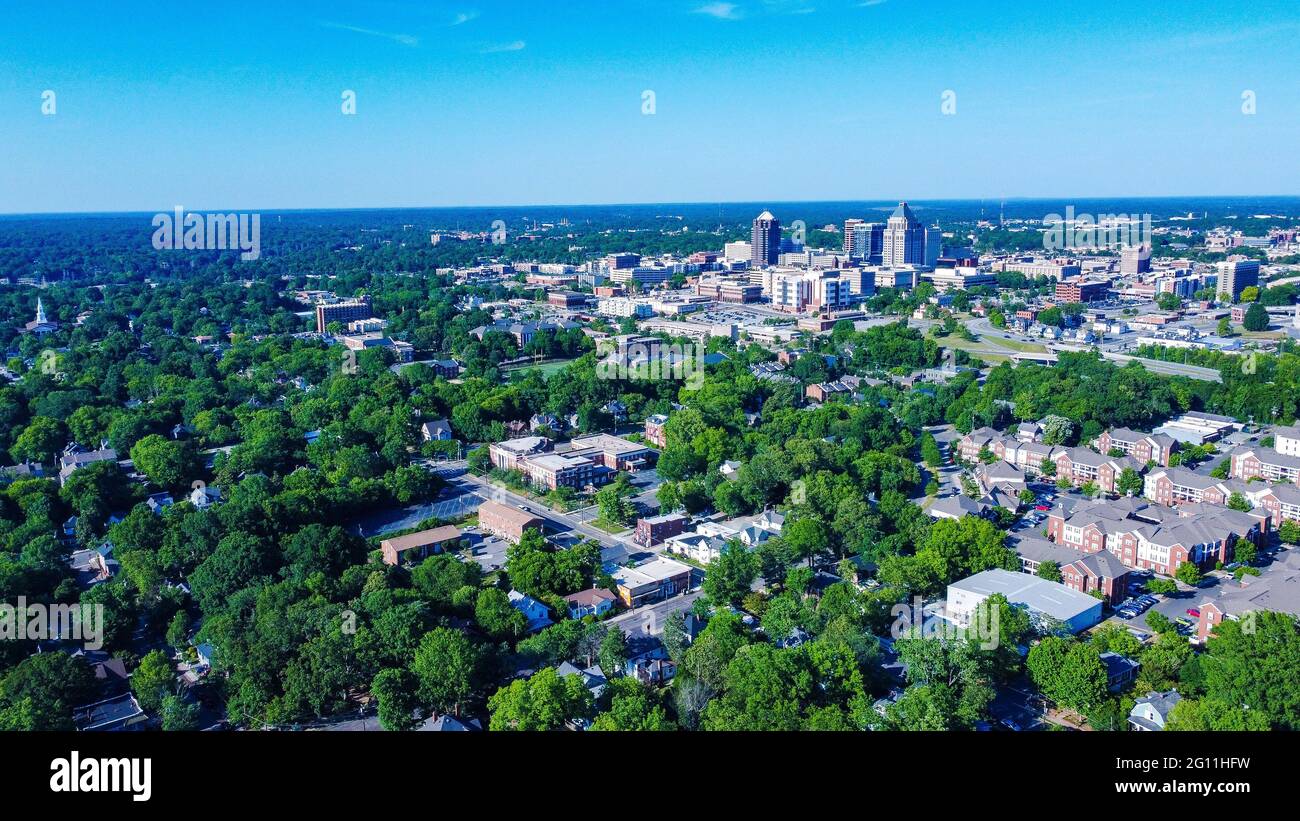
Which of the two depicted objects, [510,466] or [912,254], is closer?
[510,466]

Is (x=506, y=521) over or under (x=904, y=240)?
under

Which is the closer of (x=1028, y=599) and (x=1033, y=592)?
(x=1028, y=599)

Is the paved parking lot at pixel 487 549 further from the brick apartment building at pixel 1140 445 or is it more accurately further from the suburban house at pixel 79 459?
the brick apartment building at pixel 1140 445

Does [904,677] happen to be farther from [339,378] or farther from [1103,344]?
[1103,344]

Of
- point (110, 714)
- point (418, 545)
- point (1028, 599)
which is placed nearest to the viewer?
point (110, 714)

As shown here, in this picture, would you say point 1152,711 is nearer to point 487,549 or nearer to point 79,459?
point 487,549

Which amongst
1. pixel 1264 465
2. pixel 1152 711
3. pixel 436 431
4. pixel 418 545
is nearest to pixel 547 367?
pixel 436 431

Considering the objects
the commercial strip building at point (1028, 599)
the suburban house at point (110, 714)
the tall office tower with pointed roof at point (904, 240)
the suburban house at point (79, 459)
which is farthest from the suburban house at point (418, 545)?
the tall office tower with pointed roof at point (904, 240)
